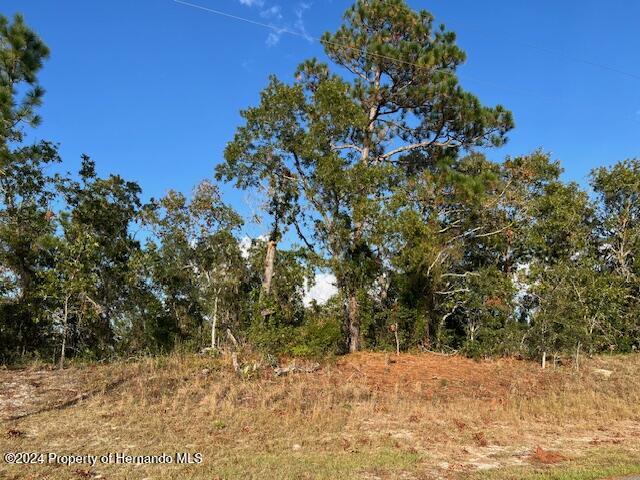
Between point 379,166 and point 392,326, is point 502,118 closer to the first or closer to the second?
point 379,166

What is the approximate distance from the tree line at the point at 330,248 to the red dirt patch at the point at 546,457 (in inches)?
294

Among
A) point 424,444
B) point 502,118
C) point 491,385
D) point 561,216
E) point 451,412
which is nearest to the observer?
point 424,444

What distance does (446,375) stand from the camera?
12.6 metres

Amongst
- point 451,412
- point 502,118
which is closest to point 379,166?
point 502,118

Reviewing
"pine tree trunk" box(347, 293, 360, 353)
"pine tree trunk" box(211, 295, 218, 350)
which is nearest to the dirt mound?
"pine tree trunk" box(347, 293, 360, 353)

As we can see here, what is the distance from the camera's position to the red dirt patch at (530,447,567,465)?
634cm

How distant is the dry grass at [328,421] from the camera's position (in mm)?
6000

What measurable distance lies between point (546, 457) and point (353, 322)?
8.69 m

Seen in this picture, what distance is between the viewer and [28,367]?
484 inches

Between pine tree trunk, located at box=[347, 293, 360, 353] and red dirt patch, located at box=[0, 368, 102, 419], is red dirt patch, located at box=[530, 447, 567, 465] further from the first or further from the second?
pine tree trunk, located at box=[347, 293, 360, 353]

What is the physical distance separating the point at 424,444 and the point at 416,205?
28.0ft

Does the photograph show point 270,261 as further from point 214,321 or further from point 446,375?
point 446,375

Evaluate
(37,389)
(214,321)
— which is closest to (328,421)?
(37,389)

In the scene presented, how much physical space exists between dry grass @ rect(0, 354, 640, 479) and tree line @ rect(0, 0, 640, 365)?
7.49ft
